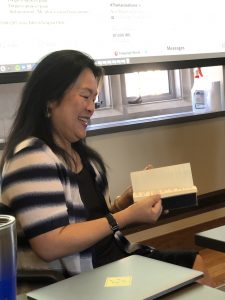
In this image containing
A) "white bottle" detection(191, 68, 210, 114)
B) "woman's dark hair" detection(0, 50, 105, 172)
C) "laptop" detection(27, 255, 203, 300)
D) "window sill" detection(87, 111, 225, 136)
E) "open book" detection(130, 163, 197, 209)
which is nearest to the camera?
"laptop" detection(27, 255, 203, 300)

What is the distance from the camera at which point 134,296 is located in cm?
92

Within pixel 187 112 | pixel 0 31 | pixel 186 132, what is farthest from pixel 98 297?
pixel 187 112

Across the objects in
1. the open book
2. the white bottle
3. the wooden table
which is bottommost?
the wooden table

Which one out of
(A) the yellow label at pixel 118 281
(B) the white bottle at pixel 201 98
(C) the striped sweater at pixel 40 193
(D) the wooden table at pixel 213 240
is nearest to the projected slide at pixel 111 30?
(B) the white bottle at pixel 201 98

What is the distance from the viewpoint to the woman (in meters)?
1.31

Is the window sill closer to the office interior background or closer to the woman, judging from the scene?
the office interior background

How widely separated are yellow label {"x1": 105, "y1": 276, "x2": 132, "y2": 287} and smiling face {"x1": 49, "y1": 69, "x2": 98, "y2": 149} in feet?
2.02

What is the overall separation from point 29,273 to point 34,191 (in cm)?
21

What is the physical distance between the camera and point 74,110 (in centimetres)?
154

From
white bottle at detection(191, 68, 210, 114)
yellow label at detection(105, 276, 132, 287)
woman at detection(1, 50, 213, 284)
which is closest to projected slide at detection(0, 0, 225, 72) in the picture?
white bottle at detection(191, 68, 210, 114)

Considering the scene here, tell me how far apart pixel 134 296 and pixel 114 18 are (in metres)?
1.88

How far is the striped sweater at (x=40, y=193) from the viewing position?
51.4 inches

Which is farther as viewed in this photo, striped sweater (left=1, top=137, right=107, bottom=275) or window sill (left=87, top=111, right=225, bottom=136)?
window sill (left=87, top=111, right=225, bottom=136)

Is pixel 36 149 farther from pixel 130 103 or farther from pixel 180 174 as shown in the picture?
pixel 130 103
